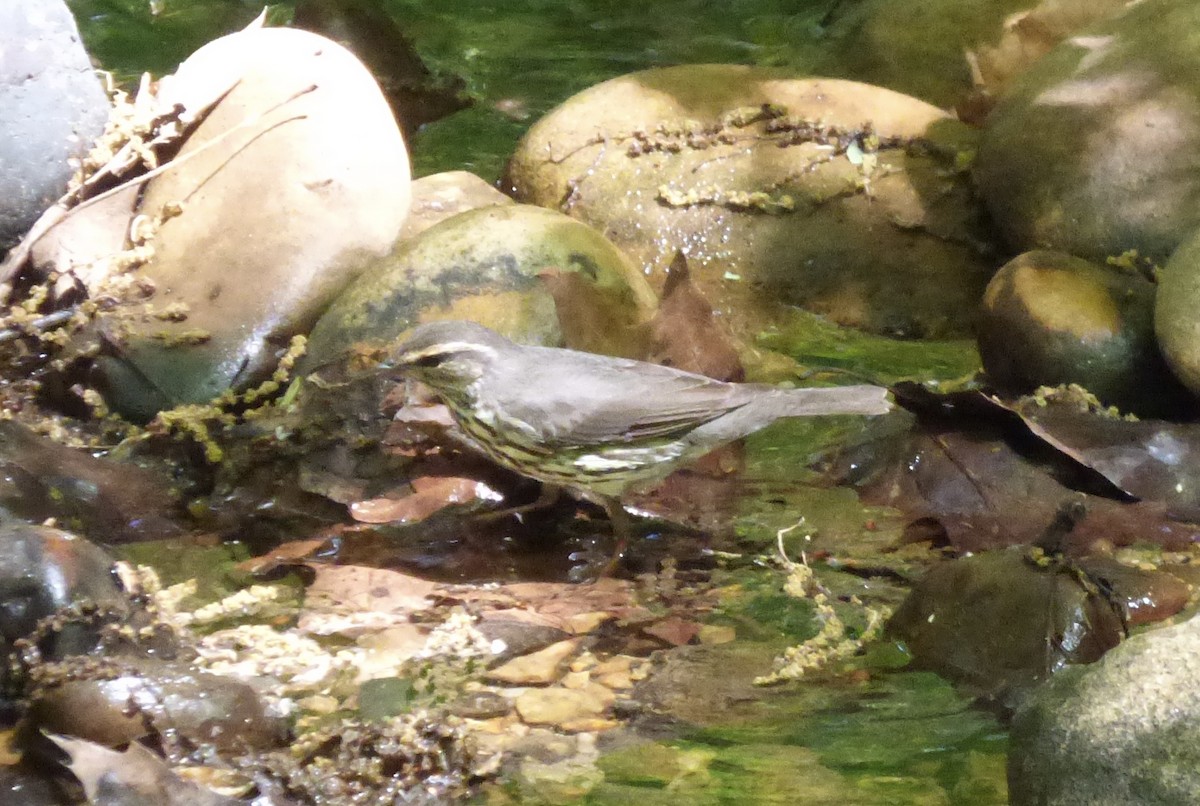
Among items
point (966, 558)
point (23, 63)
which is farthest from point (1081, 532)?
point (23, 63)

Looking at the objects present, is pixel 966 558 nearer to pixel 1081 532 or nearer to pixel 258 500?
pixel 1081 532

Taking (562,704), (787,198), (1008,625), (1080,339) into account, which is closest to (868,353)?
(787,198)

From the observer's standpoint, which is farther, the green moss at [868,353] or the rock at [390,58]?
the rock at [390,58]

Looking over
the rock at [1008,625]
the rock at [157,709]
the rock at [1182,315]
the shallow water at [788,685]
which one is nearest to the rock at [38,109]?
the shallow water at [788,685]

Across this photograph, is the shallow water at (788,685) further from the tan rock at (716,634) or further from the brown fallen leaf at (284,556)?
the brown fallen leaf at (284,556)

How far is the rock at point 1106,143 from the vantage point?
17.3 ft

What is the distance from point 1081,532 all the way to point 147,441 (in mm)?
3190

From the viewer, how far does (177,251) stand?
17.1ft

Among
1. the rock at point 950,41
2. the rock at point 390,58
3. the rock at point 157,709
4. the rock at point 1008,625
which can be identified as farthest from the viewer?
the rock at point 390,58

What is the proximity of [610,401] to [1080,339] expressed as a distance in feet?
6.44

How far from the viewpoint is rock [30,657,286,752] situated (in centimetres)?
270

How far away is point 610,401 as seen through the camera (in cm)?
409

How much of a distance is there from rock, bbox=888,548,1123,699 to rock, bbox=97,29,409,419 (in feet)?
9.60

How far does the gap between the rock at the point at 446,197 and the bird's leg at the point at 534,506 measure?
1850mm
